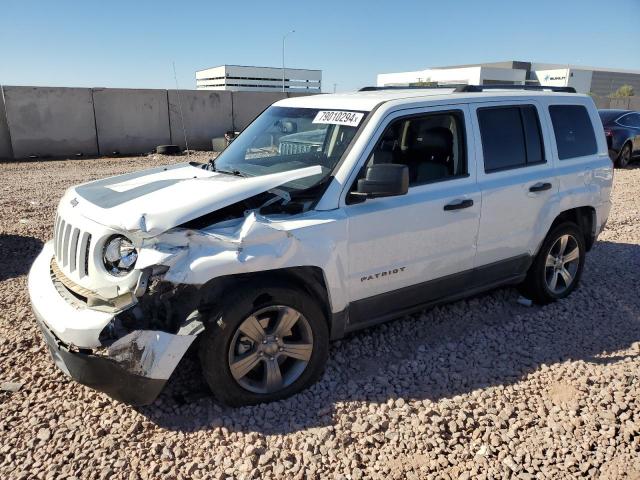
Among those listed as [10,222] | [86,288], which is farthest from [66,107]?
[86,288]

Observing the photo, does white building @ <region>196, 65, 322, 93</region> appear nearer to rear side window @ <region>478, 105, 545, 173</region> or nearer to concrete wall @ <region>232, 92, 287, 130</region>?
concrete wall @ <region>232, 92, 287, 130</region>

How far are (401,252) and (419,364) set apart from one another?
34.1 inches

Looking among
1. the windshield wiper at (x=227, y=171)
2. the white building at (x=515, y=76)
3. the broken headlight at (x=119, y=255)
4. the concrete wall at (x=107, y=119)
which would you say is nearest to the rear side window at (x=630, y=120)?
the concrete wall at (x=107, y=119)

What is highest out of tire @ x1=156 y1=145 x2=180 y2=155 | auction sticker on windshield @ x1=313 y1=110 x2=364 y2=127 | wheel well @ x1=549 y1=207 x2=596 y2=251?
auction sticker on windshield @ x1=313 y1=110 x2=364 y2=127

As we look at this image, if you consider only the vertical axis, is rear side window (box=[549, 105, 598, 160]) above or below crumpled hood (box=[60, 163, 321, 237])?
above

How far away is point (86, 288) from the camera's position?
124 inches

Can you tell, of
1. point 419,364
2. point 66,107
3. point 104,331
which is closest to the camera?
point 104,331

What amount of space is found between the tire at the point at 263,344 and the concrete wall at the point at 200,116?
17.1m

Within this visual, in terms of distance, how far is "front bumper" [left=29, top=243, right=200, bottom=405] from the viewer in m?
2.86

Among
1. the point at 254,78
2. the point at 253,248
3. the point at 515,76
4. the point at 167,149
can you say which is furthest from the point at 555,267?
the point at 515,76

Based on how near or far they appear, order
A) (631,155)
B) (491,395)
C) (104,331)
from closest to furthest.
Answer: (104,331), (491,395), (631,155)

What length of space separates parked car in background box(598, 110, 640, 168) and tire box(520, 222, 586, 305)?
10.9 m

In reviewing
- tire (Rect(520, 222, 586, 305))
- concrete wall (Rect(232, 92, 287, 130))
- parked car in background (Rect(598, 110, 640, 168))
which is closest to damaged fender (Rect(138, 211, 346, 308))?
tire (Rect(520, 222, 586, 305))

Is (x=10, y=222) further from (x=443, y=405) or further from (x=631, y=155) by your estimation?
(x=631, y=155)
